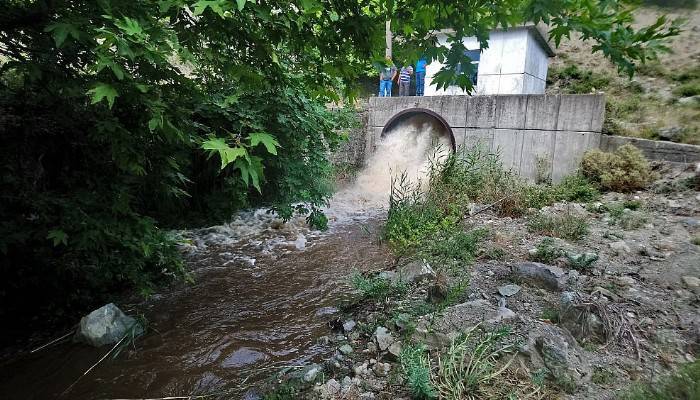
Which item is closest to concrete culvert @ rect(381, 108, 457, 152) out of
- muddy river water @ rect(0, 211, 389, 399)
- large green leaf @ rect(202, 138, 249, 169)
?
muddy river water @ rect(0, 211, 389, 399)

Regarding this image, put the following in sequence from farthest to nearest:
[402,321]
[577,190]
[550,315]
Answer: [577,190] < [402,321] < [550,315]

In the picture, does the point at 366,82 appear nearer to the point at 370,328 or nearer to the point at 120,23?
the point at 370,328

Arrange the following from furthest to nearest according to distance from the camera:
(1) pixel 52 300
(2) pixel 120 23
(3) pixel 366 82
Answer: (3) pixel 366 82 → (1) pixel 52 300 → (2) pixel 120 23

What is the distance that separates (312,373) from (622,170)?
6697 millimetres

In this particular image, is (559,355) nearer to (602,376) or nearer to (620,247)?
(602,376)

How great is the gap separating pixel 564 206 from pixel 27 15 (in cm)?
703

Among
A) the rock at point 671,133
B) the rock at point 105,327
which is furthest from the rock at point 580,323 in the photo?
the rock at point 671,133

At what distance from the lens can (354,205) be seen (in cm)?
909

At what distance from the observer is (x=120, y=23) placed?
1433 millimetres

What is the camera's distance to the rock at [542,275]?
346cm

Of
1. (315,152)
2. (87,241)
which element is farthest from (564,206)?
(87,241)

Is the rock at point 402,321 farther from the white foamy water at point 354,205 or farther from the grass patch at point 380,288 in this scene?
the white foamy water at point 354,205

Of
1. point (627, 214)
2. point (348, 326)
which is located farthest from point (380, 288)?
point (627, 214)

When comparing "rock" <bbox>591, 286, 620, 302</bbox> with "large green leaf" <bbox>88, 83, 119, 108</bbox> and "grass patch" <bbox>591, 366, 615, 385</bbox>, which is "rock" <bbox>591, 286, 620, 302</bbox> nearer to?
"grass patch" <bbox>591, 366, 615, 385</bbox>
